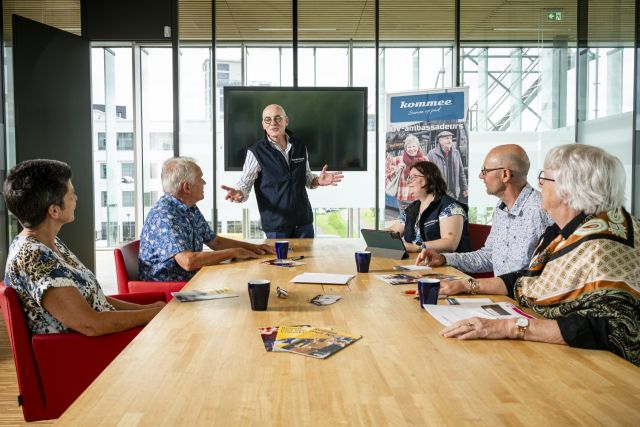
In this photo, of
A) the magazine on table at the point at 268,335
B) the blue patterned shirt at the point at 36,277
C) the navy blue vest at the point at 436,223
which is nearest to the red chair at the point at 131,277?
the blue patterned shirt at the point at 36,277

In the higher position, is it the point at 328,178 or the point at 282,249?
the point at 328,178

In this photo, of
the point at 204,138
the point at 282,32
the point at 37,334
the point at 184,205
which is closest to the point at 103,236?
the point at 204,138

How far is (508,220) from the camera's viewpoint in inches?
130

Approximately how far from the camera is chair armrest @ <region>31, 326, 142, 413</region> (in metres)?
2.10

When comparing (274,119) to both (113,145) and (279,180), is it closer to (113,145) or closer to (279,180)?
(279,180)

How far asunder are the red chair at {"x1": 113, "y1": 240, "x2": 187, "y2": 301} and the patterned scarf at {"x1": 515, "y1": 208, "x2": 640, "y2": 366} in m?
1.84

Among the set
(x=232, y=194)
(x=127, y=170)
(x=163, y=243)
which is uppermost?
(x=127, y=170)

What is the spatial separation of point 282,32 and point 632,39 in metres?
3.86

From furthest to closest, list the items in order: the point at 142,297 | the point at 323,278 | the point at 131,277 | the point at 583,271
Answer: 1. the point at 131,277
2. the point at 142,297
3. the point at 323,278
4. the point at 583,271

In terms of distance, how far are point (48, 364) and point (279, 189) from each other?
A: 3.15 m

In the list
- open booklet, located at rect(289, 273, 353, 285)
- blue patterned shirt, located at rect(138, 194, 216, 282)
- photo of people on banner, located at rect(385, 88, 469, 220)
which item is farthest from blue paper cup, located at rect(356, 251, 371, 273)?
photo of people on banner, located at rect(385, 88, 469, 220)

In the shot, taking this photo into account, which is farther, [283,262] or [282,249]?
[282,249]

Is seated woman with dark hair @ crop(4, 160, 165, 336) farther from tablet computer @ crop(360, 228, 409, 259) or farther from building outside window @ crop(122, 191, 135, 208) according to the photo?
building outside window @ crop(122, 191, 135, 208)

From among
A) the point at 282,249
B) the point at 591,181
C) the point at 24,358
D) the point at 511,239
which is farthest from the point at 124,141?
the point at 591,181
